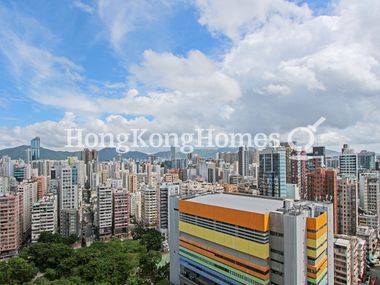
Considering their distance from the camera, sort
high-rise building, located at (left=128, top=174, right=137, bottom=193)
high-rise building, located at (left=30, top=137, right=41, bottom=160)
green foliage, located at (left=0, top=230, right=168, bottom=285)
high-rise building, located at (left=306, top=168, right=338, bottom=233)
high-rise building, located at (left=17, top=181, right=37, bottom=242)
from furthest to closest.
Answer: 1. high-rise building, located at (left=30, top=137, right=41, bottom=160)
2. high-rise building, located at (left=128, top=174, right=137, bottom=193)
3. high-rise building, located at (left=17, top=181, right=37, bottom=242)
4. high-rise building, located at (left=306, top=168, right=338, bottom=233)
5. green foliage, located at (left=0, top=230, right=168, bottom=285)

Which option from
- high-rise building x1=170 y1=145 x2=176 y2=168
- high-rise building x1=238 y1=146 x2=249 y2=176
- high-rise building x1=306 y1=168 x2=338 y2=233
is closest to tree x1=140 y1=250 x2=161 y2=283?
high-rise building x1=306 y1=168 x2=338 y2=233

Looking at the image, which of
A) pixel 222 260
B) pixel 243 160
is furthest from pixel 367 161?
pixel 222 260

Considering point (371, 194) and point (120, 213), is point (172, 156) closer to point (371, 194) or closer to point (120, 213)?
point (120, 213)

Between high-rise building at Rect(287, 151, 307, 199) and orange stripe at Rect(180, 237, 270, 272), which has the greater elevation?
high-rise building at Rect(287, 151, 307, 199)

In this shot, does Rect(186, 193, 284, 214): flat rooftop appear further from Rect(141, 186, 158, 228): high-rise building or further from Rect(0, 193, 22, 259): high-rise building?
Rect(0, 193, 22, 259): high-rise building

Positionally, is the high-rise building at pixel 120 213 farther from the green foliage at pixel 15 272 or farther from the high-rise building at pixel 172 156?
the high-rise building at pixel 172 156

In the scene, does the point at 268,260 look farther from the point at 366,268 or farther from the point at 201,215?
the point at 366,268

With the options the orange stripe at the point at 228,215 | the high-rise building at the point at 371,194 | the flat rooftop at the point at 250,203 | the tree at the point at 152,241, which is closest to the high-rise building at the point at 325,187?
the high-rise building at the point at 371,194
